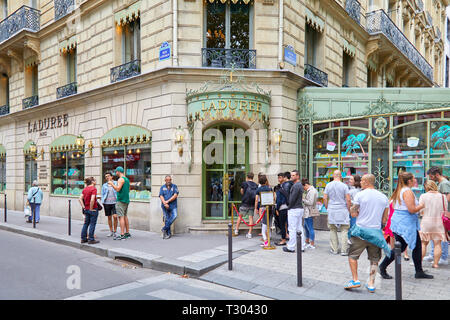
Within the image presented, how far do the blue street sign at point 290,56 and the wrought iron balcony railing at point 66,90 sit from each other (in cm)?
856

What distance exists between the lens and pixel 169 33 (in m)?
10.6

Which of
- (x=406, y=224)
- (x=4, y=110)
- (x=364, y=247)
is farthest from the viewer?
(x=4, y=110)

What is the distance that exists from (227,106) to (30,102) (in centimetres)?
1164

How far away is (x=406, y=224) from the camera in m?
5.99

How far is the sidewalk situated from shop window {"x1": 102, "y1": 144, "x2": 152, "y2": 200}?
138cm

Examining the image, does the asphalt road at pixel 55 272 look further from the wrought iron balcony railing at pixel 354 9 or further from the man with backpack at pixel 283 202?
the wrought iron balcony railing at pixel 354 9

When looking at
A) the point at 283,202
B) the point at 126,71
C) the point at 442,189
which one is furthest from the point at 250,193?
the point at 126,71

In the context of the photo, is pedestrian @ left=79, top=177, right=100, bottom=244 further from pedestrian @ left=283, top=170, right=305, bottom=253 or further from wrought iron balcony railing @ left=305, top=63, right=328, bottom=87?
wrought iron balcony railing @ left=305, top=63, right=328, bottom=87

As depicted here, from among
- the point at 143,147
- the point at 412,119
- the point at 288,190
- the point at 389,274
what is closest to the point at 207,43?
the point at 143,147

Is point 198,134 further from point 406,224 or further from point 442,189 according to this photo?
point 442,189

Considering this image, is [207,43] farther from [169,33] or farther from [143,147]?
[143,147]
